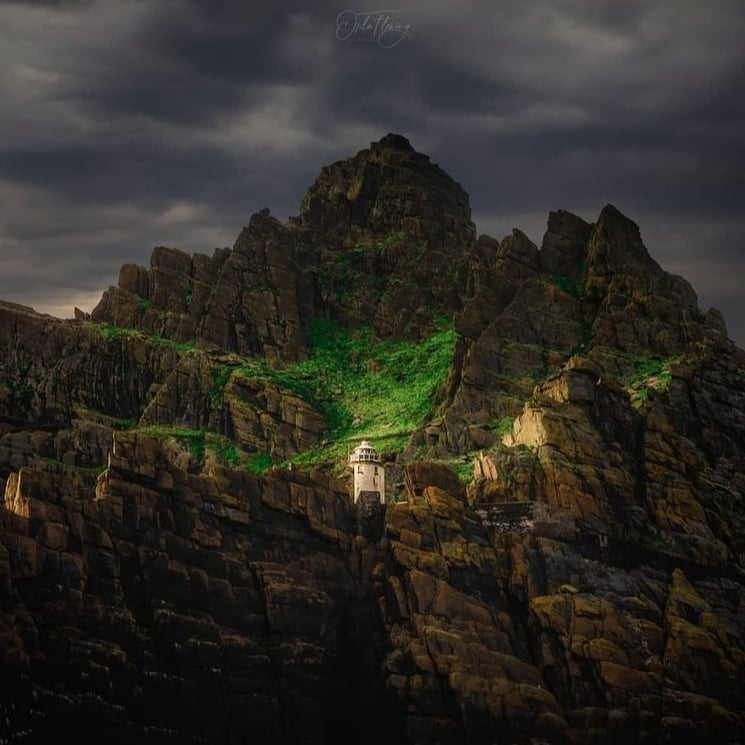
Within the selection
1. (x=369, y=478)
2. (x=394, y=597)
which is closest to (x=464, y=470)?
(x=369, y=478)

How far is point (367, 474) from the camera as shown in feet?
635

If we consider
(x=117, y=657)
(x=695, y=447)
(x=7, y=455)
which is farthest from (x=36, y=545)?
(x=695, y=447)

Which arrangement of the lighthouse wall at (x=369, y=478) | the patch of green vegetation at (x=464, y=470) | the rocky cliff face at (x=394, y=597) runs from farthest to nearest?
the patch of green vegetation at (x=464, y=470) → the lighthouse wall at (x=369, y=478) → the rocky cliff face at (x=394, y=597)

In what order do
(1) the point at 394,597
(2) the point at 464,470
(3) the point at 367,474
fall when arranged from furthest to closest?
(2) the point at 464,470, (3) the point at 367,474, (1) the point at 394,597

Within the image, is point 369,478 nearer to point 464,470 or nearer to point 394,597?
point 464,470

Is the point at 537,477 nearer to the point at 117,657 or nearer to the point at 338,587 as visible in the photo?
the point at 338,587

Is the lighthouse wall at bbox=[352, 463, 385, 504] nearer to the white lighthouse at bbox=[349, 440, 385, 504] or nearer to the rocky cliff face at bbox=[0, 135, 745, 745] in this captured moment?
the white lighthouse at bbox=[349, 440, 385, 504]

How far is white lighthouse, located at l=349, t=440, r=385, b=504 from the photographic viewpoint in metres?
192

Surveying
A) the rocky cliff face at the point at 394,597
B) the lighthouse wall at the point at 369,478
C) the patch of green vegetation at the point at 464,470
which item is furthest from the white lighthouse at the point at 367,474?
the patch of green vegetation at the point at 464,470

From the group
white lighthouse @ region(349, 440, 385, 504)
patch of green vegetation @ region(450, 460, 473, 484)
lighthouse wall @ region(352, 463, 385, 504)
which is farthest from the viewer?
patch of green vegetation @ region(450, 460, 473, 484)

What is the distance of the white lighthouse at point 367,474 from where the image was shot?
192000mm

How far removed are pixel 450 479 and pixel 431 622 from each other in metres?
14.0

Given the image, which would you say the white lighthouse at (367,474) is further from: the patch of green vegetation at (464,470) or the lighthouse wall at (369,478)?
the patch of green vegetation at (464,470)

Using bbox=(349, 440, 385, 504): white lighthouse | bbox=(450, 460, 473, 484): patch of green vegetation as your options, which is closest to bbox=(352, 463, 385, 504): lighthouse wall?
bbox=(349, 440, 385, 504): white lighthouse
